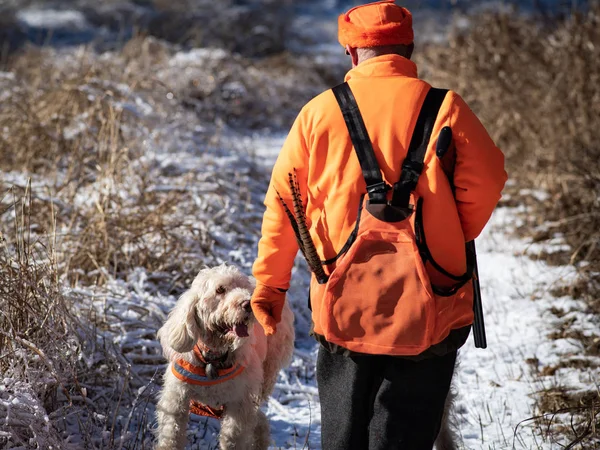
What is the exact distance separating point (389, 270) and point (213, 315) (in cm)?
119

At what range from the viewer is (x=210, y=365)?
371 centimetres

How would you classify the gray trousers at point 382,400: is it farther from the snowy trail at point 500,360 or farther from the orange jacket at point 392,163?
the snowy trail at point 500,360

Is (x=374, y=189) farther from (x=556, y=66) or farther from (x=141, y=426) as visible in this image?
(x=556, y=66)

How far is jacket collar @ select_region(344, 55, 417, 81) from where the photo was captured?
2.88 metres

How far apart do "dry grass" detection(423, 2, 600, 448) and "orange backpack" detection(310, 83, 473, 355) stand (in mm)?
2711

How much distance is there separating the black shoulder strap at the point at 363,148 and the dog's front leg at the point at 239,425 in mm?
1561

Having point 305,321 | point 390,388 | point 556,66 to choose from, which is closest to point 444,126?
point 390,388

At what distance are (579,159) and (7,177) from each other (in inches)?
245

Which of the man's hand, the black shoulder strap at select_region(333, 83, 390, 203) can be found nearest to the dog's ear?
the man's hand

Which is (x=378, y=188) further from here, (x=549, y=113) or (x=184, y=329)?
(x=549, y=113)

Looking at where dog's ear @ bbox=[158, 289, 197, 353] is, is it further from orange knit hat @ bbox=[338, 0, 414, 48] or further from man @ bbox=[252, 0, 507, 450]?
orange knit hat @ bbox=[338, 0, 414, 48]

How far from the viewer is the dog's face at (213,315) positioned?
3541 millimetres

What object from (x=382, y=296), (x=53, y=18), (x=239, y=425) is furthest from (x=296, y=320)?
(x=53, y=18)

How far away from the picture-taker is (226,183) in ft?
27.9
